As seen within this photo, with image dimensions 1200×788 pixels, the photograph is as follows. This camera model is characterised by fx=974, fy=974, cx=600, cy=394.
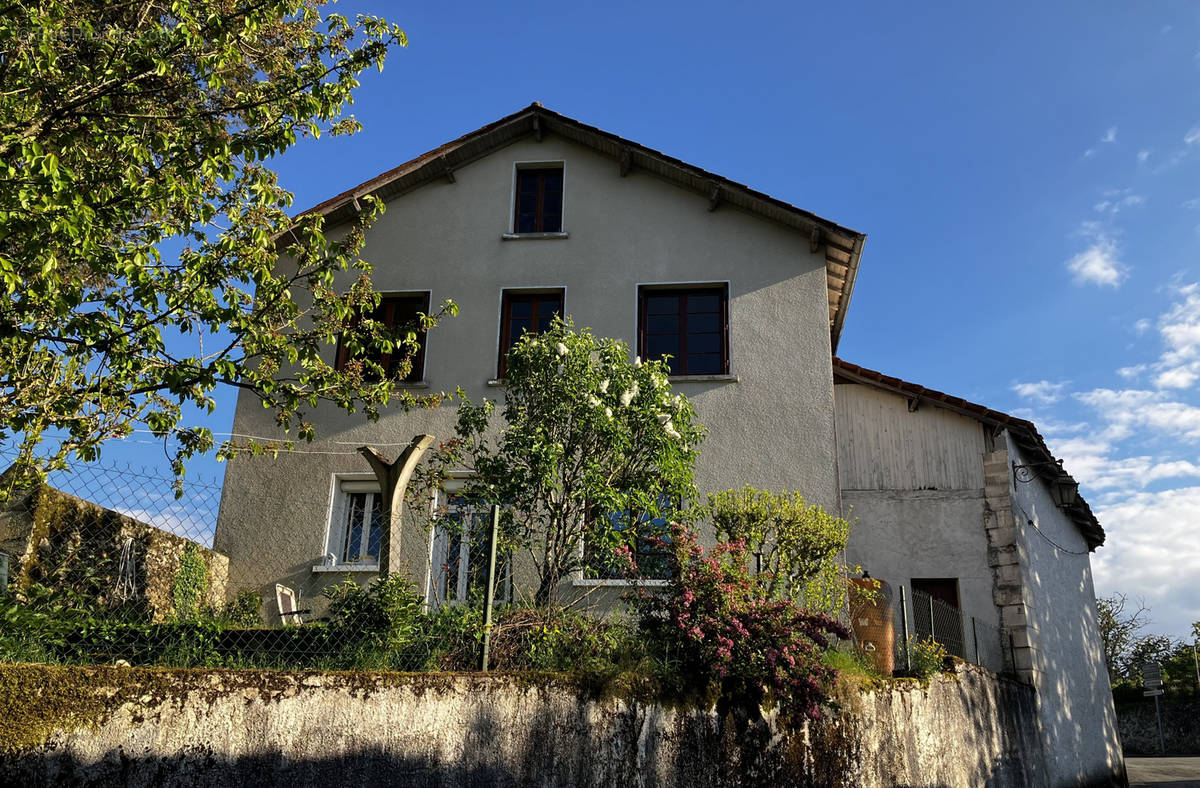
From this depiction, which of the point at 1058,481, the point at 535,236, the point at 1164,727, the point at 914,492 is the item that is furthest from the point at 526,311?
the point at 1164,727

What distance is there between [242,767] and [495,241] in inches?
384

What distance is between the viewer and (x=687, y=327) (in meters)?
13.5

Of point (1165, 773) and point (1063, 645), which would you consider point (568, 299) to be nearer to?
point (1063, 645)

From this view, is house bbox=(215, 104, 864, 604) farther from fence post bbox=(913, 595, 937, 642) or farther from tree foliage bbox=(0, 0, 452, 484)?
tree foliage bbox=(0, 0, 452, 484)

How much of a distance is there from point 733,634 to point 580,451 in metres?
2.73

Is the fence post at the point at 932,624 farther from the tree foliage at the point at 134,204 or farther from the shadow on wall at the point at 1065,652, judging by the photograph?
the tree foliage at the point at 134,204

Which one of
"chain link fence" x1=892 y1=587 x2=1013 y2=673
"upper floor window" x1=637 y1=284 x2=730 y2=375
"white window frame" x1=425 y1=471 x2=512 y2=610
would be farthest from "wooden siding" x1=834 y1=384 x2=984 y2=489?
"white window frame" x1=425 y1=471 x2=512 y2=610

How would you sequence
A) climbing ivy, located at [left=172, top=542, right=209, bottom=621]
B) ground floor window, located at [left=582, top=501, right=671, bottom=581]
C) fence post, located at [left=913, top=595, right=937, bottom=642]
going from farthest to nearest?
fence post, located at [left=913, top=595, right=937, bottom=642], climbing ivy, located at [left=172, top=542, right=209, bottom=621], ground floor window, located at [left=582, top=501, right=671, bottom=581]

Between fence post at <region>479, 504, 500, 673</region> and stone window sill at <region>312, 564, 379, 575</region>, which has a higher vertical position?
stone window sill at <region>312, 564, 379, 575</region>

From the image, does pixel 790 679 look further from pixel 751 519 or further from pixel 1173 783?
pixel 1173 783

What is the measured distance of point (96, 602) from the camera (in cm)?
965

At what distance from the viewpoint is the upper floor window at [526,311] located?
13.6m

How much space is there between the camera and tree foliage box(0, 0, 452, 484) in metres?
6.57

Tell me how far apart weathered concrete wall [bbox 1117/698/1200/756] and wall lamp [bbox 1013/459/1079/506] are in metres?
19.1
